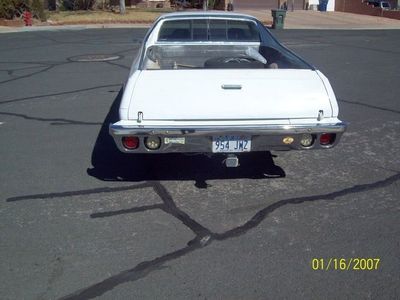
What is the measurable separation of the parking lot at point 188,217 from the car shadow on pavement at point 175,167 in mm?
21

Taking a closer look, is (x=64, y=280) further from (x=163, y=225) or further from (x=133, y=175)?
(x=133, y=175)

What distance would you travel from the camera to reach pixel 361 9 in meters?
37.4

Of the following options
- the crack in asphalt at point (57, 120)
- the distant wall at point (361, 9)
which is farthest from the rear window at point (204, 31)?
the distant wall at point (361, 9)

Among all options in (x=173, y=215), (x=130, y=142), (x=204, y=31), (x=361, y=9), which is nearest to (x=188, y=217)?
(x=173, y=215)

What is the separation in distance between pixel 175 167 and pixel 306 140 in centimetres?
160

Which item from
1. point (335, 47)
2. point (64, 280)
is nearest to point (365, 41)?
point (335, 47)

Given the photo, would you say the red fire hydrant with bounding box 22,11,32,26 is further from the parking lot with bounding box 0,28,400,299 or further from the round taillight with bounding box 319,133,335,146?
the round taillight with bounding box 319,133,335,146

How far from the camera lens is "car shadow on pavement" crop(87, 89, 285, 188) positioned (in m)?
4.93

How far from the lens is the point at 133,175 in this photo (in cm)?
495

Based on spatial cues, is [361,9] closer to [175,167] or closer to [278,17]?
[278,17]

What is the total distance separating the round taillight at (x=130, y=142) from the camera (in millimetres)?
4066

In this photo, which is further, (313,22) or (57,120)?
(313,22)

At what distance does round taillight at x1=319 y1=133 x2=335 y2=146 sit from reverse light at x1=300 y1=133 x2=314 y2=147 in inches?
3.3
